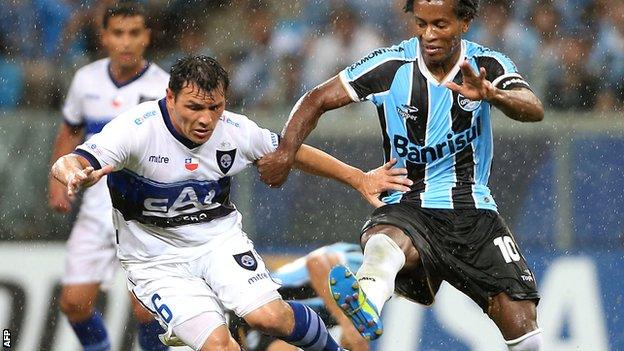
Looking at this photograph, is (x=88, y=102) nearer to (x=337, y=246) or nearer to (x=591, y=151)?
(x=337, y=246)

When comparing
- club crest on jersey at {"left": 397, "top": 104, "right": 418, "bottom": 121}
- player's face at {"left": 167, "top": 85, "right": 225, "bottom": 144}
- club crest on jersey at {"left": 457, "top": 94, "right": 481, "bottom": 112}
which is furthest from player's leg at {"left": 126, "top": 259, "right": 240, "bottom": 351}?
club crest on jersey at {"left": 457, "top": 94, "right": 481, "bottom": 112}

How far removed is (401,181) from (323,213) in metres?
3.18

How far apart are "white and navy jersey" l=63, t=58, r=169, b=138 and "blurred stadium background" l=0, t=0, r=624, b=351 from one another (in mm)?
824

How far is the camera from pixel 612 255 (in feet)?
31.3

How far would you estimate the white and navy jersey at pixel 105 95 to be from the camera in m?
8.90

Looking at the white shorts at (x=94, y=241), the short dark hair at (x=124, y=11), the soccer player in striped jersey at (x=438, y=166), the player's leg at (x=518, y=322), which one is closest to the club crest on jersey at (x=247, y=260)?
the soccer player in striped jersey at (x=438, y=166)

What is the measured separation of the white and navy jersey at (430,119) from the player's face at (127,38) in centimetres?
251

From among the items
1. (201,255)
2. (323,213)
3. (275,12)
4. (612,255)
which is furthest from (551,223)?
(201,255)

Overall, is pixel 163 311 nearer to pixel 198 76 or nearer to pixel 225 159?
pixel 225 159

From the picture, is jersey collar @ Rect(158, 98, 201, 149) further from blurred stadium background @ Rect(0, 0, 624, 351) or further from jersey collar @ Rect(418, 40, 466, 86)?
blurred stadium background @ Rect(0, 0, 624, 351)

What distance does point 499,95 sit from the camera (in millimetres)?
6172

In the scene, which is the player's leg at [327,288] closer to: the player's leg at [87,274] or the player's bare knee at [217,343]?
the player's leg at [87,274]

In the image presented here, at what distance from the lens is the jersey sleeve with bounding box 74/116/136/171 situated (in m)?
6.33

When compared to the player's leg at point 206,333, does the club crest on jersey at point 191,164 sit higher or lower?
higher
